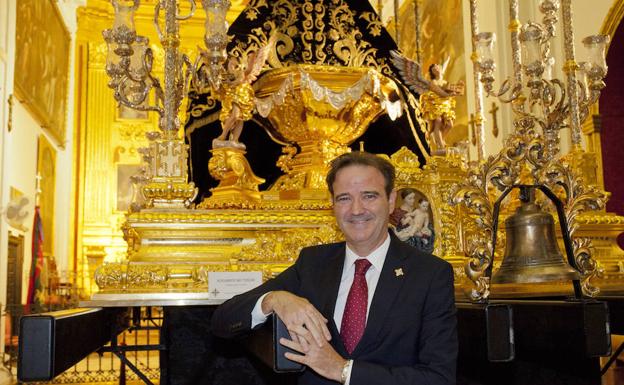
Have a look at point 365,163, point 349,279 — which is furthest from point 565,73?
point 349,279

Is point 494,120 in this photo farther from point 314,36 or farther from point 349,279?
point 349,279

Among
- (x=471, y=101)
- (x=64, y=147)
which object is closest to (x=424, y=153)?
(x=471, y=101)

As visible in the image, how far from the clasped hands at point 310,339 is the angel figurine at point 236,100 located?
2.69 metres

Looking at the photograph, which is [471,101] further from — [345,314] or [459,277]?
[345,314]

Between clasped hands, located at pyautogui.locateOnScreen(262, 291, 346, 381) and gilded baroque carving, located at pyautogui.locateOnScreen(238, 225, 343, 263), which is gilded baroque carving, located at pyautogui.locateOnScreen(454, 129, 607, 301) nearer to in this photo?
clasped hands, located at pyautogui.locateOnScreen(262, 291, 346, 381)

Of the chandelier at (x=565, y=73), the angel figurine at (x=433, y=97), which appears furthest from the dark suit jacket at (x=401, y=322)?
the chandelier at (x=565, y=73)

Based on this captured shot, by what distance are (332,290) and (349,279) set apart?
0.30ft

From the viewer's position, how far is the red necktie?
230 cm

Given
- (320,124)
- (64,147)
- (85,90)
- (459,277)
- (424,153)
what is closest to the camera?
(459,277)

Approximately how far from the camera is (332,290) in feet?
7.89

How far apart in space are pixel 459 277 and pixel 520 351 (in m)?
0.68

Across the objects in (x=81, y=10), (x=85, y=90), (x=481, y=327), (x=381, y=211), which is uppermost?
(x=81, y=10)

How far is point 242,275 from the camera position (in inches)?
144

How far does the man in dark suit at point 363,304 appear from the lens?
210 cm
